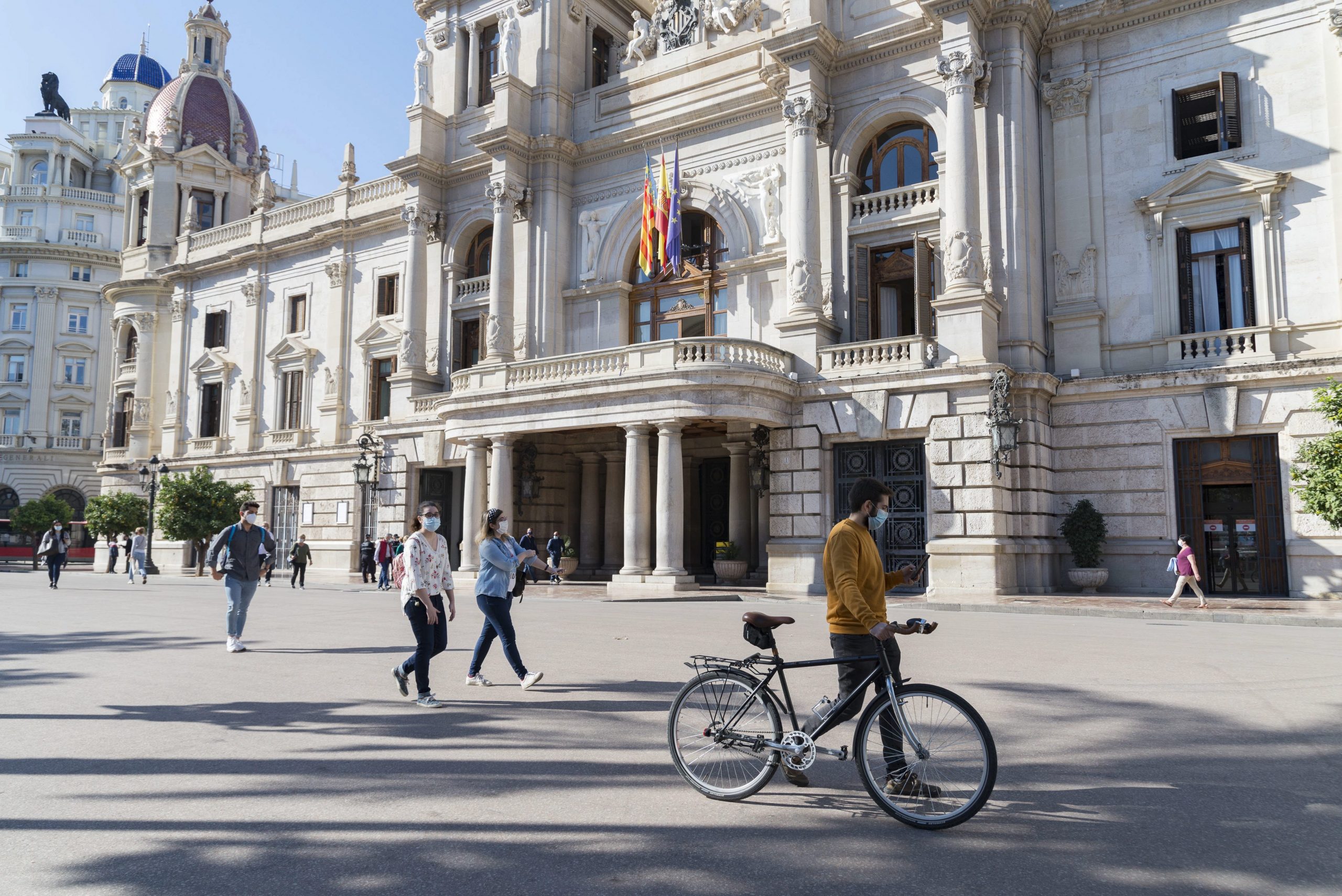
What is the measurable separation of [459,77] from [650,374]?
17.5 m

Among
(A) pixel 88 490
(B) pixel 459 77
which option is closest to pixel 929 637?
(B) pixel 459 77

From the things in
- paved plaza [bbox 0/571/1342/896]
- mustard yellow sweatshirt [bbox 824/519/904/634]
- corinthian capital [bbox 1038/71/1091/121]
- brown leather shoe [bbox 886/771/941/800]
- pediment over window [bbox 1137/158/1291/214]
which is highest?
corinthian capital [bbox 1038/71/1091/121]

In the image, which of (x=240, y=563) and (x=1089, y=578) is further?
(x=1089, y=578)

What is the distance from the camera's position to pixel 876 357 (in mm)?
24391

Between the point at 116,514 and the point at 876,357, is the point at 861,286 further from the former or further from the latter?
the point at 116,514

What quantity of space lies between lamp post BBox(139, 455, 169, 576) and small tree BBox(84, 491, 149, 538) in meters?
Result: 0.70

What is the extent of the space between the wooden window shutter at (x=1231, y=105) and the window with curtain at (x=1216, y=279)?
6.64 feet

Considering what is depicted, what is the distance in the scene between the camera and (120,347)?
4769 cm

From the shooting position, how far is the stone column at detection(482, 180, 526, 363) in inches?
1233

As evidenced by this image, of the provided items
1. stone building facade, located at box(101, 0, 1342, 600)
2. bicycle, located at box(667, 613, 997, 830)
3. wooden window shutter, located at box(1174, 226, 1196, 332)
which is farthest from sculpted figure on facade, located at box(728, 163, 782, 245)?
bicycle, located at box(667, 613, 997, 830)

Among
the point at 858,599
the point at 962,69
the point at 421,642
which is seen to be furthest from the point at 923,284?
the point at 858,599

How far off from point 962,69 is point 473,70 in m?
18.4

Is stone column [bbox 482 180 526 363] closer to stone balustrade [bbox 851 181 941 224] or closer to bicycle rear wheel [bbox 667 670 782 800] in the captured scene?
stone balustrade [bbox 851 181 941 224]

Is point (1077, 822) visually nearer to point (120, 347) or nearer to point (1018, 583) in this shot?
point (1018, 583)
